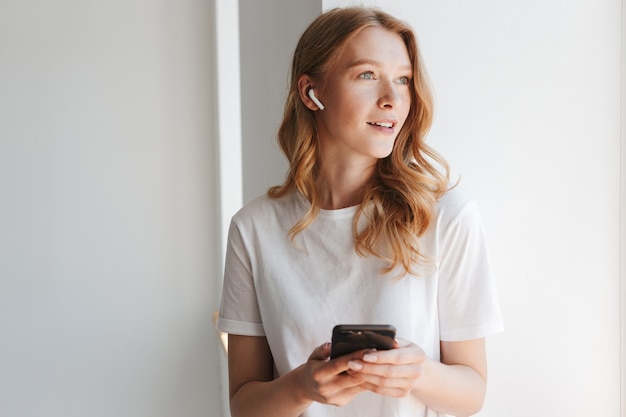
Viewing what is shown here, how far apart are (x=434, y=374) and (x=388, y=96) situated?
45cm

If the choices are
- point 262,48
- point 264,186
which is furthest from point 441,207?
point 262,48

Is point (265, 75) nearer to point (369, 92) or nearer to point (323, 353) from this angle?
point (369, 92)

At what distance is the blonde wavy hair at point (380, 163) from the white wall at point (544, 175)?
0.88ft

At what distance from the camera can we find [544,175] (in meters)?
1.62

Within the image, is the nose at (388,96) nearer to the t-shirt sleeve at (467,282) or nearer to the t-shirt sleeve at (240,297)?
the t-shirt sleeve at (467,282)

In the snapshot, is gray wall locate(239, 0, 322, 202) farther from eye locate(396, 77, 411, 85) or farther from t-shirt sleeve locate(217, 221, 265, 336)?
t-shirt sleeve locate(217, 221, 265, 336)

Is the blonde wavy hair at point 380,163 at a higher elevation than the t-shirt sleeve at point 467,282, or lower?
higher

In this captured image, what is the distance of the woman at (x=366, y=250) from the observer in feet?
4.03

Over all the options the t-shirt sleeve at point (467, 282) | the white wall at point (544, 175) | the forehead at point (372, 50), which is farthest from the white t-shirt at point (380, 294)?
the white wall at point (544, 175)

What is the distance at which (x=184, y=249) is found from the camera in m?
3.70

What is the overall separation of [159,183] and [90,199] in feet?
1.09

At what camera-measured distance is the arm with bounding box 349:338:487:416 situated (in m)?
1.02

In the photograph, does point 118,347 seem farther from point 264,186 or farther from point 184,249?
point 264,186

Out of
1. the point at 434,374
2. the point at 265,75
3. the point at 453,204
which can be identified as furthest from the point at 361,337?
the point at 265,75
